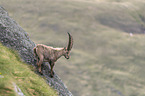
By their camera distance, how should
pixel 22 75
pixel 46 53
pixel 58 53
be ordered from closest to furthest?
1. pixel 22 75
2. pixel 46 53
3. pixel 58 53

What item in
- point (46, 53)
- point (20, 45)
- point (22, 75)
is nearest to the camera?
point (22, 75)

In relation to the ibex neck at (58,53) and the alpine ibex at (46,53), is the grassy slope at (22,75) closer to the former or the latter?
the alpine ibex at (46,53)

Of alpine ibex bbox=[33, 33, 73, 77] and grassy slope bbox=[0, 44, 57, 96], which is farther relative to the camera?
alpine ibex bbox=[33, 33, 73, 77]

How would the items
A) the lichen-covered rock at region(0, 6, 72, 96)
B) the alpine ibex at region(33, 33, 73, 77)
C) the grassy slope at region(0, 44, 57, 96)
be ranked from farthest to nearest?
the lichen-covered rock at region(0, 6, 72, 96), the alpine ibex at region(33, 33, 73, 77), the grassy slope at region(0, 44, 57, 96)

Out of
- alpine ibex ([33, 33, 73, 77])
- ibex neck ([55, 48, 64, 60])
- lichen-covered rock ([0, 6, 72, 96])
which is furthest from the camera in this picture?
lichen-covered rock ([0, 6, 72, 96])

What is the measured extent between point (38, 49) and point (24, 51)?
14.2 feet

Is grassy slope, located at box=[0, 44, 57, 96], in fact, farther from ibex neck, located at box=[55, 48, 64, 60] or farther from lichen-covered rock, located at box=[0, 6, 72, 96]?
ibex neck, located at box=[55, 48, 64, 60]

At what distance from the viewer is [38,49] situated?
25453 millimetres

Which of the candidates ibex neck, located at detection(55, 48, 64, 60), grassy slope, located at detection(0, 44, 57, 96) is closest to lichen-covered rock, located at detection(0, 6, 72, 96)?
grassy slope, located at detection(0, 44, 57, 96)

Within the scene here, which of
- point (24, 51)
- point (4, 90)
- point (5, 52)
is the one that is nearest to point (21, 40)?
point (24, 51)

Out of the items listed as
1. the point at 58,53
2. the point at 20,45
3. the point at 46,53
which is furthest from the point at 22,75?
the point at 20,45

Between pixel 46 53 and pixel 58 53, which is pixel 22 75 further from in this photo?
pixel 58 53

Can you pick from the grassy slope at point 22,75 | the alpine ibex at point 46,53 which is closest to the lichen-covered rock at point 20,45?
the grassy slope at point 22,75

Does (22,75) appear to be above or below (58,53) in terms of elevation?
below
